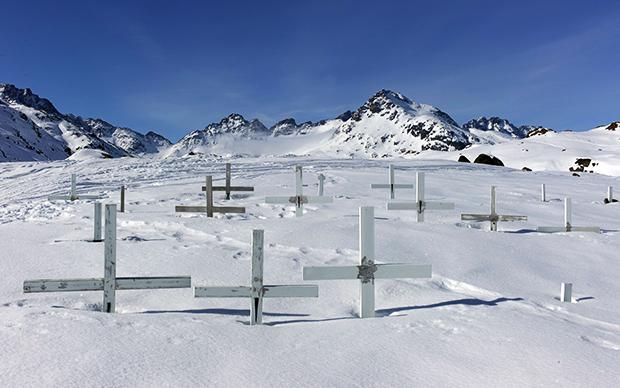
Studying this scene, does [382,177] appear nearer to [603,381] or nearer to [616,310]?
[616,310]

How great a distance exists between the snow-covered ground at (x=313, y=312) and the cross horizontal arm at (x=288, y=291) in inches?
12.0

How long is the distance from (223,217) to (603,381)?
1002cm

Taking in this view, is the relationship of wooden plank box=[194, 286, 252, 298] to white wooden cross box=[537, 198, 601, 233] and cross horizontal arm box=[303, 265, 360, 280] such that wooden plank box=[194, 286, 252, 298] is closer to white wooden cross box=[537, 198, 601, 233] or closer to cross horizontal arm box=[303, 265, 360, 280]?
cross horizontal arm box=[303, 265, 360, 280]

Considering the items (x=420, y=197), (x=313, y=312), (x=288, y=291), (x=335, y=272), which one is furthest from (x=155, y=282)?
(x=420, y=197)

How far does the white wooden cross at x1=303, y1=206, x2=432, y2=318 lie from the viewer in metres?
5.52

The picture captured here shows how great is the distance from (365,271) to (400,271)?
50 cm

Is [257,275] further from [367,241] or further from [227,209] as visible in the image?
[227,209]

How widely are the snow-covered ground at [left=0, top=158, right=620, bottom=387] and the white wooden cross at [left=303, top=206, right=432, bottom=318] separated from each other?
273 millimetres

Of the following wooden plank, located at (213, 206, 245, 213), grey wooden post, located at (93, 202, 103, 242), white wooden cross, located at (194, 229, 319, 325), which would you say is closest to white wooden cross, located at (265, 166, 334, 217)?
wooden plank, located at (213, 206, 245, 213)

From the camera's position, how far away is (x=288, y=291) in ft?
17.5

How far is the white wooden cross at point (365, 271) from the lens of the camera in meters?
5.52

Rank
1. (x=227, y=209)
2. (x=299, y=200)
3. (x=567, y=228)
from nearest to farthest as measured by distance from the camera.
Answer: (x=567, y=228)
(x=227, y=209)
(x=299, y=200)

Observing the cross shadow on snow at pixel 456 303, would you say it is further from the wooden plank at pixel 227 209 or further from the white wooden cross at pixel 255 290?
the wooden plank at pixel 227 209

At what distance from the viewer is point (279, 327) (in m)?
4.86
